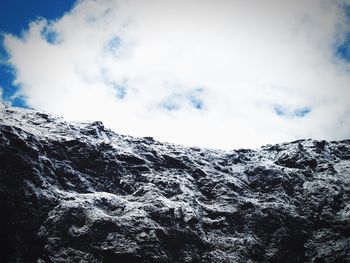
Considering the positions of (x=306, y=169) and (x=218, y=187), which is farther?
(x=306, y=169)

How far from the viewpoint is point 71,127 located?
25328 mm

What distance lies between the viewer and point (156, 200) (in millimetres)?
19406

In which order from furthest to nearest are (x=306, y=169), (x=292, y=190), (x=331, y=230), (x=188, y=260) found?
(x=306, y=169) → (x=292, y=190) → (x=331, y=230) → (x=188, y=260)

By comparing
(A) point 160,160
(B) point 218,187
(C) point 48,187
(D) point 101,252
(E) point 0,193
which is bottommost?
(D) point 101,252

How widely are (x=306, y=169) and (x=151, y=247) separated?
16.1 m

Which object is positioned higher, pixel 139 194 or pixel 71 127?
pixel 71 127

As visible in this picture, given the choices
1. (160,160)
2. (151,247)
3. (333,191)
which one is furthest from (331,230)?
(160,160)

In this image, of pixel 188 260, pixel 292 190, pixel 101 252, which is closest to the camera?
pixel 101 252

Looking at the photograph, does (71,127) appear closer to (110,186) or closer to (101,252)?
(110,186)

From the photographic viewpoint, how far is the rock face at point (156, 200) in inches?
599

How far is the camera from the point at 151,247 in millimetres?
15711

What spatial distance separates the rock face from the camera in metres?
15.2

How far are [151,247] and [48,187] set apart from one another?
7.14 m

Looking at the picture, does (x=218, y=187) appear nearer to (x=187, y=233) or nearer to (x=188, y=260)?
(x=187, y=233)
